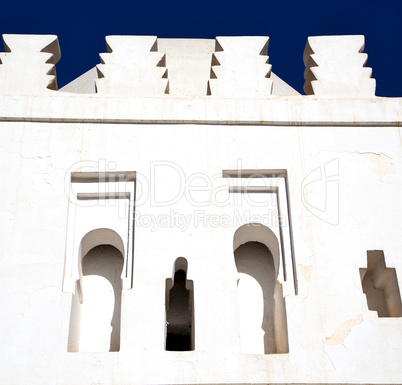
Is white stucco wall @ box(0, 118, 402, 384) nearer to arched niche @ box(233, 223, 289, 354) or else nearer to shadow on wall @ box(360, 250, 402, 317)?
shadow on wall @ box(360, 250, 402, 317)

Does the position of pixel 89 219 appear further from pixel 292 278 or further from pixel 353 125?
pixel 353 125

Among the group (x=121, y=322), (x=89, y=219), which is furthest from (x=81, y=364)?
(x=89, y=219)

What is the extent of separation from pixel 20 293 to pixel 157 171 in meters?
1.80

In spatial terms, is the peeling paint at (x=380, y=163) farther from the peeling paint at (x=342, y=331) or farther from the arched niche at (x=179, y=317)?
the arched niche at (x=179, y=317)

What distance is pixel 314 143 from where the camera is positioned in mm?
7734

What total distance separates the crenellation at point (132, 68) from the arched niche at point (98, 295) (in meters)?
1.70

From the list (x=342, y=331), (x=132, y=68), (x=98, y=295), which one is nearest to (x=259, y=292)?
(x=342, y=331)

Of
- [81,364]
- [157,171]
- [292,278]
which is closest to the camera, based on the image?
[81,364]

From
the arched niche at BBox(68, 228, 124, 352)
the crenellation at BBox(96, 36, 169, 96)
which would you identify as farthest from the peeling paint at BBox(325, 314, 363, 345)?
the crenellation at BBox(96, 36, 169, 96)

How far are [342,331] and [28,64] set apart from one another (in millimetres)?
4427

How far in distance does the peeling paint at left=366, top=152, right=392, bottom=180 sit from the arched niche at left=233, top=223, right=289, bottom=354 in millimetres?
1297

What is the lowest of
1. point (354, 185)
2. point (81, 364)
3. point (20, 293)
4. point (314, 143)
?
point (81, 364)

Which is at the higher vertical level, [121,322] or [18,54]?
[18,54]

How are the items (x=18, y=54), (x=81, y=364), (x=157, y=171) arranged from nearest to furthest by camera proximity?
(x=81, y=364), (x=157, y=171), (x=18, y=54)
